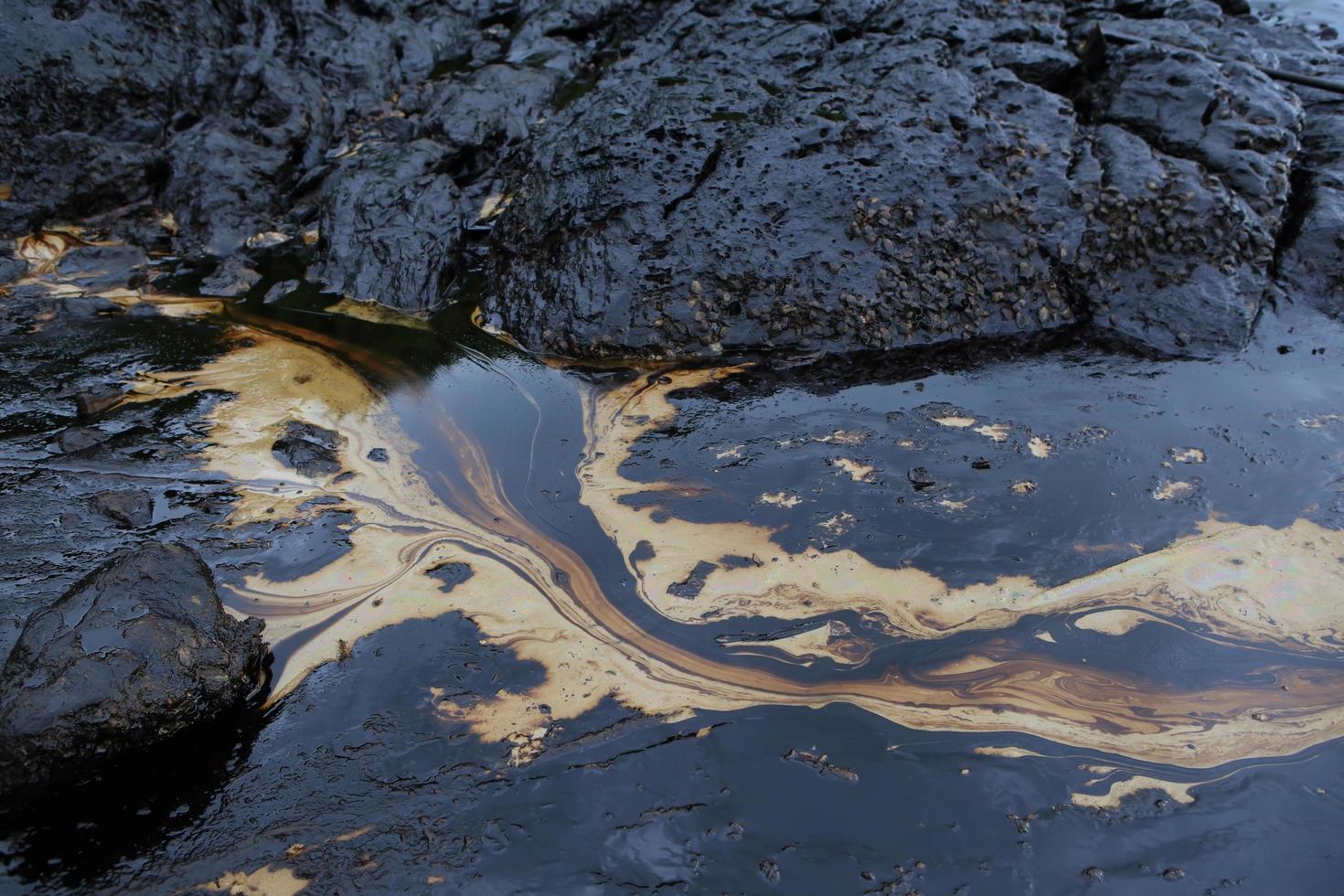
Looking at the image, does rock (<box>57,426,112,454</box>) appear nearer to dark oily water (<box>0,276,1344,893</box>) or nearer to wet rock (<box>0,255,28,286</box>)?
dark oily water (<box>0,276,1344,893</box>)

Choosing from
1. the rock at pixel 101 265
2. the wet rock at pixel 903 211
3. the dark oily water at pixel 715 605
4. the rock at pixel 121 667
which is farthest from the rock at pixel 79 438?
the wet rock at pixel 903 211

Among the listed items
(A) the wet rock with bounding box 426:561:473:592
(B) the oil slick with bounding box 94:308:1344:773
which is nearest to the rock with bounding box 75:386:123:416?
(B) the oil slick with bounding box 94:308:1344:773

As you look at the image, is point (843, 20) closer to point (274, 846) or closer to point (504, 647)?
point (504, 647)

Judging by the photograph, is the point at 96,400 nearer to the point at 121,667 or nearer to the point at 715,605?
the point at 121,667

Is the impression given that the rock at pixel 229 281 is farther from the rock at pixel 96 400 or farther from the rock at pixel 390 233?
the rock at pixel 96 400

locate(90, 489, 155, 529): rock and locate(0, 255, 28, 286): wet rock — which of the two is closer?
locate(90, 489, 155, 529): rock

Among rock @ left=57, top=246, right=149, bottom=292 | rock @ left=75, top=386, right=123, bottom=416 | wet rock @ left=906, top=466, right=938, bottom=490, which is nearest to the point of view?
wet rock @ left=906, top=466, right=938, bottom=490
